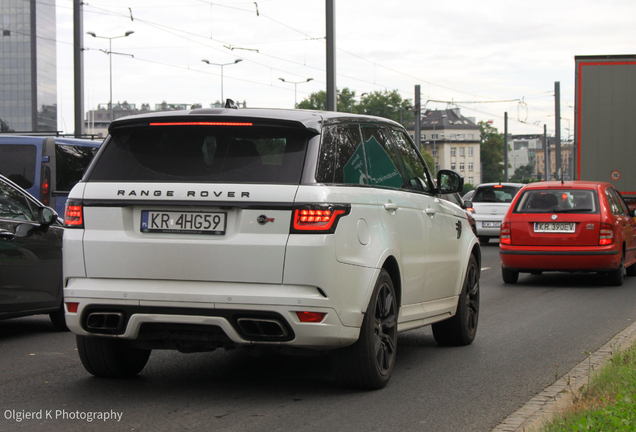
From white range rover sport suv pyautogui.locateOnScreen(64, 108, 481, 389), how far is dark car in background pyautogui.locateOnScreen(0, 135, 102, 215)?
26.8 feet

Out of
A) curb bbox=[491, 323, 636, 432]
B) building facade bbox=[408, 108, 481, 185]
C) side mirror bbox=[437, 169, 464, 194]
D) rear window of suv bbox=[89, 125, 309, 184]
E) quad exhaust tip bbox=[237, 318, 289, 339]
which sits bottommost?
curb bbox=[491, 323, 636, 432]

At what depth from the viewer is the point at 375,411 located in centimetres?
532

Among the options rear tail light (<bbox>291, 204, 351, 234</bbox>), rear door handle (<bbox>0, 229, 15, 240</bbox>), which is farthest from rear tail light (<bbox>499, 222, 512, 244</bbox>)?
rear tail light (<bbox>291, 204, 351, 234</bbox>)

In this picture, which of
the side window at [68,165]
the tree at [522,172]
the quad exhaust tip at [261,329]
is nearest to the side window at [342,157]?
the quad exhaust tip at [261,329]

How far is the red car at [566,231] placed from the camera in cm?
1388

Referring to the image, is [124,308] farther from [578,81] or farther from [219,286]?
[578,81]

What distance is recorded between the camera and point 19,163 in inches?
543

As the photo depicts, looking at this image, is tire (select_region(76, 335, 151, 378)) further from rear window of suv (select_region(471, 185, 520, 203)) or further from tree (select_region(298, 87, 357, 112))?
tree (select_region(298, 87, 357, 112))

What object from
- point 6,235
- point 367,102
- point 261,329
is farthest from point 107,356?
point 367,102

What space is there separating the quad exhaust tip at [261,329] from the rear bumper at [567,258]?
948cm

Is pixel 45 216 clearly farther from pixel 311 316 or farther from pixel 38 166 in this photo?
pixel 38 166

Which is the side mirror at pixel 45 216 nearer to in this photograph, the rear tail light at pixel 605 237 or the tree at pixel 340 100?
the rear tail light at pixel 605 237

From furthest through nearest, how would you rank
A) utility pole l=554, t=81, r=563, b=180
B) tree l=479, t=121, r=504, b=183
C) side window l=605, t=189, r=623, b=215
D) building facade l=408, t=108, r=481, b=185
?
building facade l=408, t=108, r=481, b=185
tree l=479, t=121, r=504, b=183
utility pole l=554, t=81, r=563, b=180
side window l=605, t=189, r=623, b=215

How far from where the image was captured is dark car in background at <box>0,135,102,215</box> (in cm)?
1370
